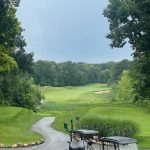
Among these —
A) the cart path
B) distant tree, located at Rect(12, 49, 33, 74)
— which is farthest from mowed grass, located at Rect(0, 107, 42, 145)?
distant tree, located at Rect(12, 49, 33, 74)

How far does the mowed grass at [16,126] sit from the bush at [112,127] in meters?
5.15

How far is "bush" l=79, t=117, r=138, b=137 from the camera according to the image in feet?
119

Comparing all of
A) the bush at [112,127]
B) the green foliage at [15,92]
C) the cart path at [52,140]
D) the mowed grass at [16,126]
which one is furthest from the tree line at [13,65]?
the bush at [112,127]

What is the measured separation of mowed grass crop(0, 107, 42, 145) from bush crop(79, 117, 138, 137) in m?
5.15

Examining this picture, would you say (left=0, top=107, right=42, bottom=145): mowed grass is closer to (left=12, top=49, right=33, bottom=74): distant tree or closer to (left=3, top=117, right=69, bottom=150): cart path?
(left=3, top=117, right=69, bottom=150): cart path

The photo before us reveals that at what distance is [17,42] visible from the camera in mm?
77125

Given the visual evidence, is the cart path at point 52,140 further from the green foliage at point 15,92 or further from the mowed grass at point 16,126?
the green foliage at point 15,92

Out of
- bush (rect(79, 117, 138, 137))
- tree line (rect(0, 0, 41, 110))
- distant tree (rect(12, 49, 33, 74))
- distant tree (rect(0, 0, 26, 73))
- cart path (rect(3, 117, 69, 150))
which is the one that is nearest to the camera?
cart path (rect(3, 117, 69, 150))

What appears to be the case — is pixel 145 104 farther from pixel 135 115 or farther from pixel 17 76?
pixel 17 76

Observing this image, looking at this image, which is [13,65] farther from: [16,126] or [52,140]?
[52,140]

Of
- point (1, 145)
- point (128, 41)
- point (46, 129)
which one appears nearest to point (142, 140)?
point (1, 145)

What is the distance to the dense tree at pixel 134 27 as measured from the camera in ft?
156

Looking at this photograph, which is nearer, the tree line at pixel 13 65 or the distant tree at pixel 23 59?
the tree line at pixel 13 65

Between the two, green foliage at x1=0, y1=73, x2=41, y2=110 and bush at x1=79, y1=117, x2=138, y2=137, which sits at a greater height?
green foliage at x1=0, y1=73, x2=41, y2=110
